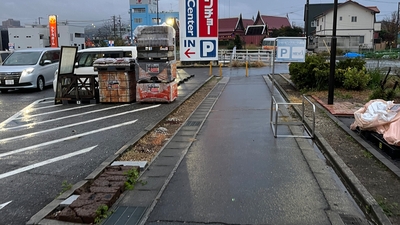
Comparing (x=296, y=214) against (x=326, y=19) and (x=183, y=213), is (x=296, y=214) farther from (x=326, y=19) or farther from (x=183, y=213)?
(x=326, y=19)

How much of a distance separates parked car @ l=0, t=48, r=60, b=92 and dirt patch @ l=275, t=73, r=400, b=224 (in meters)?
12.2

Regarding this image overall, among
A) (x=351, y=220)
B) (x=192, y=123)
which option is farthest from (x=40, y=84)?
(x=351, y=220)

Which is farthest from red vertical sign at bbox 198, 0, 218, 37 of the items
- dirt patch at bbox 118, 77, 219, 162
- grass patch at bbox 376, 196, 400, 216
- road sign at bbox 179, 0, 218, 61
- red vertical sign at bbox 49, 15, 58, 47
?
red vertical sign at bbox 49, 15, 58, 47

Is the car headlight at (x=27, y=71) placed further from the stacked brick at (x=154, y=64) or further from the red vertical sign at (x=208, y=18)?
the red vertical sign at (x=208, y=18)

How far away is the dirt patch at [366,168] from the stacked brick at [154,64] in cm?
469

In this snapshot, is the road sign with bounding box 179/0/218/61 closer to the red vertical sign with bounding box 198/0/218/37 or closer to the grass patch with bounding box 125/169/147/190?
the red vertical sign with bounding box 198/0/218/37

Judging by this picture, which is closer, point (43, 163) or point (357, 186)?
point (357, 186)

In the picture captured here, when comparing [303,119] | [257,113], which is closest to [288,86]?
[257,113]

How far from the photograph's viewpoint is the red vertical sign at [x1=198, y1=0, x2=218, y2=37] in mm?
6512

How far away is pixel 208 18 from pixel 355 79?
7.50 meters

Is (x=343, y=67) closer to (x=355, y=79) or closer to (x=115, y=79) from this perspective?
(x=355, y=79)

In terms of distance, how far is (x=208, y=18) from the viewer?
6574 millimetres

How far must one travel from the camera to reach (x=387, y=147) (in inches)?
221

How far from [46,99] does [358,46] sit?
164 ft
